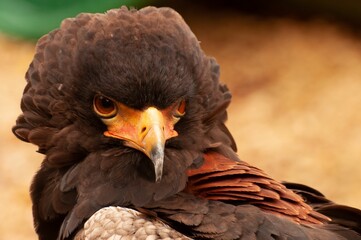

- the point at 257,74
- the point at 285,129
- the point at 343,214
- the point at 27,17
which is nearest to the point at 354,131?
the point at 285,129

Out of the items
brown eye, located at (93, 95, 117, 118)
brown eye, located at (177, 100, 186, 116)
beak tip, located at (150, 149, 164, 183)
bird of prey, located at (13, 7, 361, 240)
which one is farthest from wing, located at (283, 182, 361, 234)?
brown eye, located at (93, 95, 117, 118)

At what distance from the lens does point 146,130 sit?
3871 millimetres

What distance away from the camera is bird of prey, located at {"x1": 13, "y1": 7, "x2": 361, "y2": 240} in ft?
12.7

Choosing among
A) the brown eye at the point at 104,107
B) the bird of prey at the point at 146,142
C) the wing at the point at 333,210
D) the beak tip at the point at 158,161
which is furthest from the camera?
the wing at the point at 333,210

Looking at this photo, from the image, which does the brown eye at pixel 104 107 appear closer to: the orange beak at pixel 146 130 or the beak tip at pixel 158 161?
the orange beak at pixel 146 130

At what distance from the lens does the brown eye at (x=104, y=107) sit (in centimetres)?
400

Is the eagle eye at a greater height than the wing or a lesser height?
greater

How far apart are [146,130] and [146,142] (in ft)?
0.20

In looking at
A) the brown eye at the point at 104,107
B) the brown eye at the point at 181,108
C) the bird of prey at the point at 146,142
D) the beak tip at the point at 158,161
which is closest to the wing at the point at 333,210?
the bird of prey at the point at 146,142

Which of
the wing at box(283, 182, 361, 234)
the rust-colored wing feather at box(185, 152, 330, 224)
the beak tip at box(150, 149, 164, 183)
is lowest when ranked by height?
the beak tip at box(150, 149, 164, 183)

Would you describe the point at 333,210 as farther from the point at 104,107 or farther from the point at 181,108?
the point at 104,107

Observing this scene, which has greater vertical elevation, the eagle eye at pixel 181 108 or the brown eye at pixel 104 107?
the eagle eye at pixel 181 108

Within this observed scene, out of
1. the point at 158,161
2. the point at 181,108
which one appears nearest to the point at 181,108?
the point at 181,108

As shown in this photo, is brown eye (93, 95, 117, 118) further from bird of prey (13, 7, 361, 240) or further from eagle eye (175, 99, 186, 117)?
eagle eye (175, 99, 186, 117)
